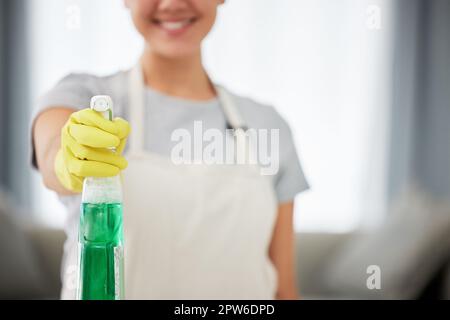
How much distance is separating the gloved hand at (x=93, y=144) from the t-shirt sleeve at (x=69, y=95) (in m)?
0.21

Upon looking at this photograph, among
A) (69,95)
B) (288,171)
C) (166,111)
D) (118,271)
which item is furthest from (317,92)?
(118,271)

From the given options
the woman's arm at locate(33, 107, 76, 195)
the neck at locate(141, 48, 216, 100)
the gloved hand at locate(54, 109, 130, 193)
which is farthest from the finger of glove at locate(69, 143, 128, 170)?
the neck at locate(141, 48, 216, 100)

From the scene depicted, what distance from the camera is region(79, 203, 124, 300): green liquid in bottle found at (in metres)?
0.62

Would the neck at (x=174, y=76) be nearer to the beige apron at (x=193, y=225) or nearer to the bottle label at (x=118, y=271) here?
the beige apron at (x=193, y=225)

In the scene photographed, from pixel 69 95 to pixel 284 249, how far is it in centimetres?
39

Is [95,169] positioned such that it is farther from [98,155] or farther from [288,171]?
[288,171]

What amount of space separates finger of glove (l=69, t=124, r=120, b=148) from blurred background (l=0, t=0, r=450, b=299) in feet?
1.07

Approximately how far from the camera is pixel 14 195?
3.37 feet

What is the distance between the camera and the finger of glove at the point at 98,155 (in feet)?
2.07

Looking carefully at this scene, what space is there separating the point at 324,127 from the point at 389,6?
9.1 inches

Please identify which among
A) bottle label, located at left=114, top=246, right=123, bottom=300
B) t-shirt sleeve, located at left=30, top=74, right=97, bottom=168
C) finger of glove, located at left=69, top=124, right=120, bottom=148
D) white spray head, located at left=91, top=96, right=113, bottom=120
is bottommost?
bottle label, located at left=114, top=246, right=123, bottom=300

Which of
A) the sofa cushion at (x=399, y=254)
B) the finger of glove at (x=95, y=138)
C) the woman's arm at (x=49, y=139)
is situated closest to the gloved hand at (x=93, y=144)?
the finger of glove at (x=95, y=138)

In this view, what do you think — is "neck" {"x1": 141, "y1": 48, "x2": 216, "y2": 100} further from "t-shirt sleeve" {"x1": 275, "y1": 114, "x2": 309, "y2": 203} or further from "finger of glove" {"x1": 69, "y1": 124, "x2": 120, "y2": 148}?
"finger of glove" {"x1": 69, "y1": 124, "x2": 120, "y2": 148}

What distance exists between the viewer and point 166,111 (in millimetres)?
910
